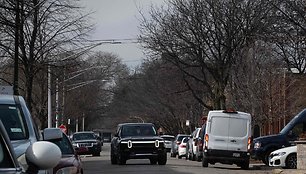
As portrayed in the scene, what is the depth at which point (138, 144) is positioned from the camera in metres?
27.3

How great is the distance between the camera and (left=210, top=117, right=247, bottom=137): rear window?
27.4 metres

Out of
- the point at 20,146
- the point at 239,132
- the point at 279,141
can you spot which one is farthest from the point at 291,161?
the point at 20,146

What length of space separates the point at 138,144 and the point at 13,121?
62.3 feet

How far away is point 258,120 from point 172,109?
96.2 feet

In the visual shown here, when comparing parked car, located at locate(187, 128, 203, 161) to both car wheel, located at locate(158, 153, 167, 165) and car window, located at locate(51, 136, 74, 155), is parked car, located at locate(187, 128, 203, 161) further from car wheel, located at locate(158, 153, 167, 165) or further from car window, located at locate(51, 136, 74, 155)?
car window, located at locate(51, 136, 74, 155)

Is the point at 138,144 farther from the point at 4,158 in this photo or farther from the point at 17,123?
the point at 4,158

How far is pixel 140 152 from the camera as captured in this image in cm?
2731

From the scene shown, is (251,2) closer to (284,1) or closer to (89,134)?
(284,1)

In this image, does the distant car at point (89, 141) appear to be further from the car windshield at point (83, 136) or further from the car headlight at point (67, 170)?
the car headlight at point (67, 170)

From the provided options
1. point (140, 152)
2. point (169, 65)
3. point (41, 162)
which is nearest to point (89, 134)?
point (169, 65)

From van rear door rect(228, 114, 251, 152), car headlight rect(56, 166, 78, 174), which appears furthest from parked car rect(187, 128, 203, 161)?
car headlight rect(56, 166, 78, 174)

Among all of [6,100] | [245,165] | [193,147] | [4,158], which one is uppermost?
[6,100]

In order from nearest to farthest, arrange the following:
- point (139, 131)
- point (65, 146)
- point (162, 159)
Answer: point (65, 146) → point (162, 159) → point (139, 131)

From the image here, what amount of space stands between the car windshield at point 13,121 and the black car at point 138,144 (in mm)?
18837
